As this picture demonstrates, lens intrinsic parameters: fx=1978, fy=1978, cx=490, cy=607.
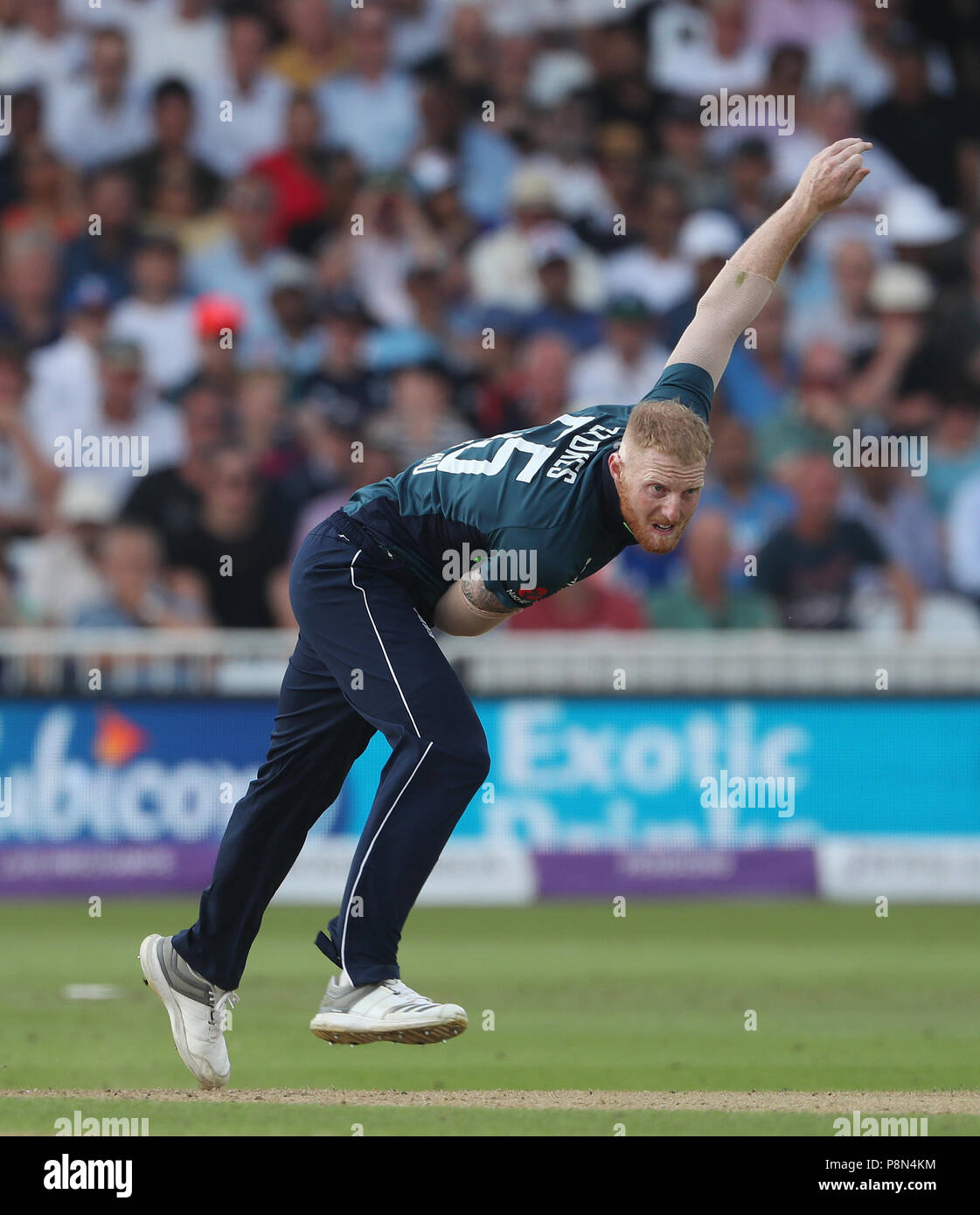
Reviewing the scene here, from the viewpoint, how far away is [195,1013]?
707cm

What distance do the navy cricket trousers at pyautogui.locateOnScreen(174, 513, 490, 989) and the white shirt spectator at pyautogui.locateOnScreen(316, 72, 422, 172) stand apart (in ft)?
36.5

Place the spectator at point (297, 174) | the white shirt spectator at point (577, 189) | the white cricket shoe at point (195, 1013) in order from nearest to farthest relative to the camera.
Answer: the white cricket shoe at point (195, 1013) < the spectator at point (297, 174) < the white shirt spectator at point (577, 189)

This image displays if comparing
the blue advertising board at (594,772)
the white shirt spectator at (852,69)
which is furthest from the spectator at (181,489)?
the white shirt spectator at (852,69)

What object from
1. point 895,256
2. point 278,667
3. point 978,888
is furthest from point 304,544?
point 895,256

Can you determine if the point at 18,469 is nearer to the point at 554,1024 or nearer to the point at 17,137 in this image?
the point at 17,137

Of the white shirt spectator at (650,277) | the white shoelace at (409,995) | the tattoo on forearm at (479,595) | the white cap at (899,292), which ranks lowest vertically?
the white shoelace at (409,995)

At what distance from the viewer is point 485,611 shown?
21.6 feet

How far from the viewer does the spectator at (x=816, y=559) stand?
14.7 meters

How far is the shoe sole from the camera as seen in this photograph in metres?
6.39

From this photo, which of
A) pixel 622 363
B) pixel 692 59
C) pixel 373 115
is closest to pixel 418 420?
pixel 622 363

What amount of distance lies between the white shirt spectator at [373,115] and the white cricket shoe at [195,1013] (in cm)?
1161

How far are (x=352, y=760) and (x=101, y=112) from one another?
11783 millimetres
